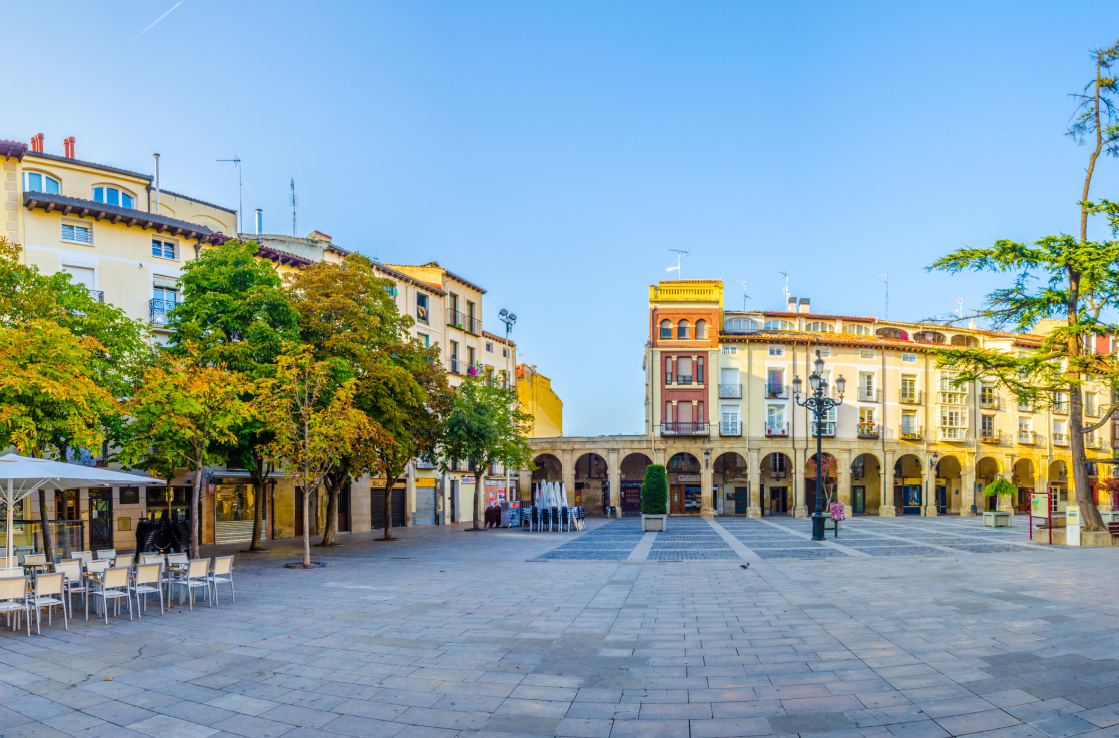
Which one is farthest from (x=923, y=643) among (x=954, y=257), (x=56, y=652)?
(x=954, y=257)

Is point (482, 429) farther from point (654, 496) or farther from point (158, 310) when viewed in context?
point (158, 310)

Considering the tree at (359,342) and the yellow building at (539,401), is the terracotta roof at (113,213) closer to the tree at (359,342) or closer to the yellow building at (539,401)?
the tree at (359,342)

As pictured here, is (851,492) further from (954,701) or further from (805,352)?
(954,701)

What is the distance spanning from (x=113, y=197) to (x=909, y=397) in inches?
1990

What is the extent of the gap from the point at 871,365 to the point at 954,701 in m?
49.6

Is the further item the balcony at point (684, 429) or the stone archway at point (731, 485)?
the stone archway at point (731, 485)

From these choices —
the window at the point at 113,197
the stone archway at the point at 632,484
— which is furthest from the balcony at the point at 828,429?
the window at the point at 113,197

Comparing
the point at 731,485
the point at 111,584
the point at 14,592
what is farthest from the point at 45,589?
the point at 731,485

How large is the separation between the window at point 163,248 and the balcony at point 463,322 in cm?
1944

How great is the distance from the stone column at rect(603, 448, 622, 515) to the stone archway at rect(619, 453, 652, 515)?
2.55 m

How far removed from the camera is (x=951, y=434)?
177 feet

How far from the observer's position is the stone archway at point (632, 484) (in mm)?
54312

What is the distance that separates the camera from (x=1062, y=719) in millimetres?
6441

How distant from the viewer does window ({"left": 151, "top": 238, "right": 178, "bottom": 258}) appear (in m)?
28.0
